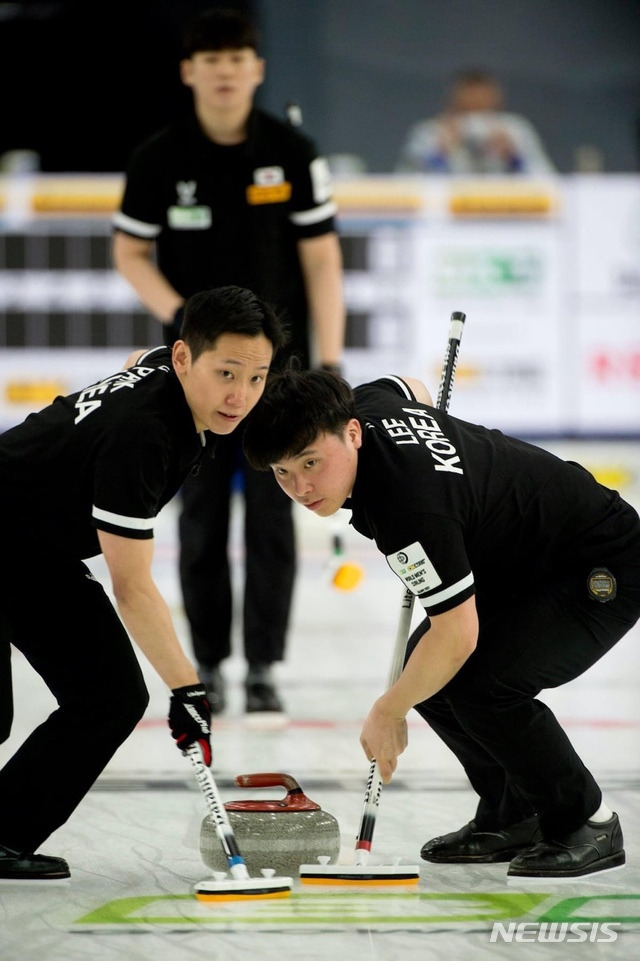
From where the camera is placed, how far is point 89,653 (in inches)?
105

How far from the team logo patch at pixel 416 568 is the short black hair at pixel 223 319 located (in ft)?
1.71

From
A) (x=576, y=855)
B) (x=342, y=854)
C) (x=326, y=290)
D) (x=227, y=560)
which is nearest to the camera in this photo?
(x=576, y=855)

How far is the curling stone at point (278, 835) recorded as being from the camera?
8.77ft

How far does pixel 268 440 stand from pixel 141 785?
1222 mm

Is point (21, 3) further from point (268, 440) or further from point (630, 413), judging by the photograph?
point (268, 440)

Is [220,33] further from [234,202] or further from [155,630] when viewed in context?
[155,630]

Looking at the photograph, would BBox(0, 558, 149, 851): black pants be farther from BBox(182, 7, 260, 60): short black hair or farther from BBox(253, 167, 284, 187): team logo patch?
→ BBox(182, 7, 260, 60): short black hair

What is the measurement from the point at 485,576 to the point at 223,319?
74cm

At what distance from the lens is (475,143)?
8.31 metres

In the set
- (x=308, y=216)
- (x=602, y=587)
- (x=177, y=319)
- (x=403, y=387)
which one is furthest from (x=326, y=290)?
Result: (x=602, y=587)

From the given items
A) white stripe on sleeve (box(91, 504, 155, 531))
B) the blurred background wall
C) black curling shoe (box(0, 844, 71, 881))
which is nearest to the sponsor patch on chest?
white stripe on sleeve (box(91, 504, 155, 531))

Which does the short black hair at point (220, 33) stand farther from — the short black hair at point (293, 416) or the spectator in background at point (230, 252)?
the short black hair at point (293, 416)

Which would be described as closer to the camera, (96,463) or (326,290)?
(96,463)

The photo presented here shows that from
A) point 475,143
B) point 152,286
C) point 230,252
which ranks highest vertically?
point 475,143
